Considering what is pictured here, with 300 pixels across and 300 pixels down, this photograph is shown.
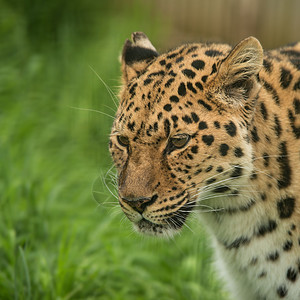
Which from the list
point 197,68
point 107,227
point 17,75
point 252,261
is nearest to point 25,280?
point 107,227

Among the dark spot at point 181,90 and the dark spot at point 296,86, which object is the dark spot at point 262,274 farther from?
the dark spot at point 181,90

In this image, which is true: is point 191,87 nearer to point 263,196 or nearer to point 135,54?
point 135,54

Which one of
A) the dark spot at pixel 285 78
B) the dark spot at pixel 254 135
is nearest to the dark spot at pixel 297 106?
the dark spot at pixel 285 78

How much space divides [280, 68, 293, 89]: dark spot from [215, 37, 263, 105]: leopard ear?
1.31ft

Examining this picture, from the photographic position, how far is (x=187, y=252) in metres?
6.73

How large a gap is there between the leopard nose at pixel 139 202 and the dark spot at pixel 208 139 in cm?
52

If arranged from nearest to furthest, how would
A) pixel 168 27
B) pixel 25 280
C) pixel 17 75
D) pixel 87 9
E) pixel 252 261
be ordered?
pixel 252 261
pixel 25 280
pixel 17 75
pixel 87 9
pixel 168 27

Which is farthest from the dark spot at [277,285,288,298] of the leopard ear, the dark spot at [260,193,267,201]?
the leopard ear

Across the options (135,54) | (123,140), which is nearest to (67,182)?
(135,54)

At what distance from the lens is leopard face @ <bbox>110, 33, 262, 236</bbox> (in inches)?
156

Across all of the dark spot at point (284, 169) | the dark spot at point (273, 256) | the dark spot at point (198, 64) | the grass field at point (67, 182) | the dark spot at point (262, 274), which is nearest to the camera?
the dark spot at point (198, 64)

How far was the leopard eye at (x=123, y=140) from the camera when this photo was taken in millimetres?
4207

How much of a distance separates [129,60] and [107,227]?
2.50 m

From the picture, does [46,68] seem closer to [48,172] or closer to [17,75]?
[17,75]
